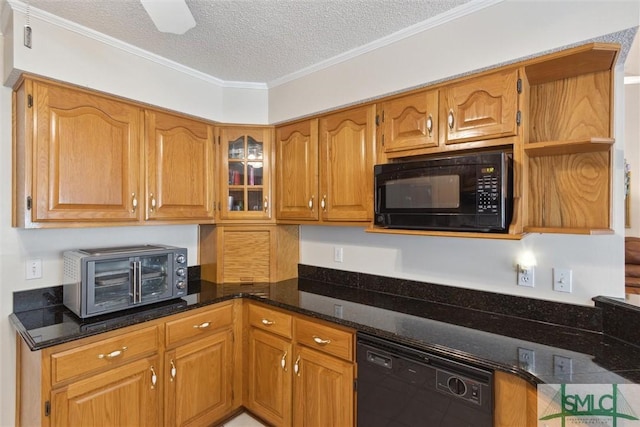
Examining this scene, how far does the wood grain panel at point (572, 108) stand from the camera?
4.84 ft

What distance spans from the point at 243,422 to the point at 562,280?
2.08 metres

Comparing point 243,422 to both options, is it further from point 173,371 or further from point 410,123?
point 410,123

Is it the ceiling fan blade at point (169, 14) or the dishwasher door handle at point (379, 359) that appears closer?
the ceiling fan blade at point (169, 14)

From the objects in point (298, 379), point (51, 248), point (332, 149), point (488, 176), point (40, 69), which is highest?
point (40, 69)

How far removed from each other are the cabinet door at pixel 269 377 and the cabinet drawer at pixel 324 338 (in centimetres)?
15

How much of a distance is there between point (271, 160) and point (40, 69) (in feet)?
4.55

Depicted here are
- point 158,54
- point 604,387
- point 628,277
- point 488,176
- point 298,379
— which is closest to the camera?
point 604,387

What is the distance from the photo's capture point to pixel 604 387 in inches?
42.5

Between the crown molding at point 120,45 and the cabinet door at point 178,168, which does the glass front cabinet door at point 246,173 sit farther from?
the crown molding at point 120,45

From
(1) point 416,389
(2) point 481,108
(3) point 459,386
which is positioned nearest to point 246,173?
(2) point 481,108

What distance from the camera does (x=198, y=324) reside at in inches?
78.4

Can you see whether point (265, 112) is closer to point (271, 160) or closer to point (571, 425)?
point (271, 160)

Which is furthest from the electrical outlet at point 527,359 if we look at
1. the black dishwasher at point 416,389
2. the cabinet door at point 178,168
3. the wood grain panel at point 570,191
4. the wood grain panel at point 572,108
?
the cabinet door at point 178,168

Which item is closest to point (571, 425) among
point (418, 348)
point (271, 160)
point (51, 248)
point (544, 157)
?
point (418, 348)
